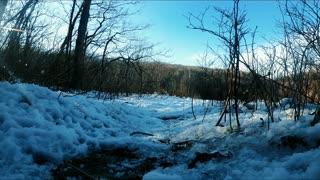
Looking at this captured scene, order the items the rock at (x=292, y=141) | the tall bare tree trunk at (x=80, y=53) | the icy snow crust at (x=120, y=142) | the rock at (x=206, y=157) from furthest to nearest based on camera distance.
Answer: the tall bare tree trunk at (x=80, y=53)
the rock at (x=206, y=157)
the rock at (x=292, y=141)
the icy snow crust at (x=120, y=142)

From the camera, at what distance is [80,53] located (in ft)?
25.2

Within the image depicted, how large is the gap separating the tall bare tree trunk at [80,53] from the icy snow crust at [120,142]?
12.3ft

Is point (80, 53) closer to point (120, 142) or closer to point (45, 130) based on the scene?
point (120, 142)

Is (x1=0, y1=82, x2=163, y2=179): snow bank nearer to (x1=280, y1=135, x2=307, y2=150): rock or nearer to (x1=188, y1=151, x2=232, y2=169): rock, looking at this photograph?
(x1=188, y1=151, x2=232, y2=169): rock

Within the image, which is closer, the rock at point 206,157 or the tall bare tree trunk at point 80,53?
the rock at point 206,157

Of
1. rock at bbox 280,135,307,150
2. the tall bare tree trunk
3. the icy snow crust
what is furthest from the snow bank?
the tall bare tree trunk

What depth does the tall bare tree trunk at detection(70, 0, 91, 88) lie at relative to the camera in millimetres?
7766

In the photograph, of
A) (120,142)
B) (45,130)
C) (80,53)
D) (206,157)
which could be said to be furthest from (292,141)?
(80,53)

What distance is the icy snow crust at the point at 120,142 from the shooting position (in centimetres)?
233

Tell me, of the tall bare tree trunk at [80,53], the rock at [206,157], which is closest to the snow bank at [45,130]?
the rock at [206,157]

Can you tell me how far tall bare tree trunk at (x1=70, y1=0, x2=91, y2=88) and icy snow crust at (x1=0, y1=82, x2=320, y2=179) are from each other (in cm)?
375

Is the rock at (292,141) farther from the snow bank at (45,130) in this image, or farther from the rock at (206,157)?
the snow bank at (45,130)

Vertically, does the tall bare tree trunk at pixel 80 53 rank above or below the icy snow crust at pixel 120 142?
above

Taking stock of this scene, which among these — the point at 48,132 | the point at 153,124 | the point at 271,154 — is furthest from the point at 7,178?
the point at 153,124
